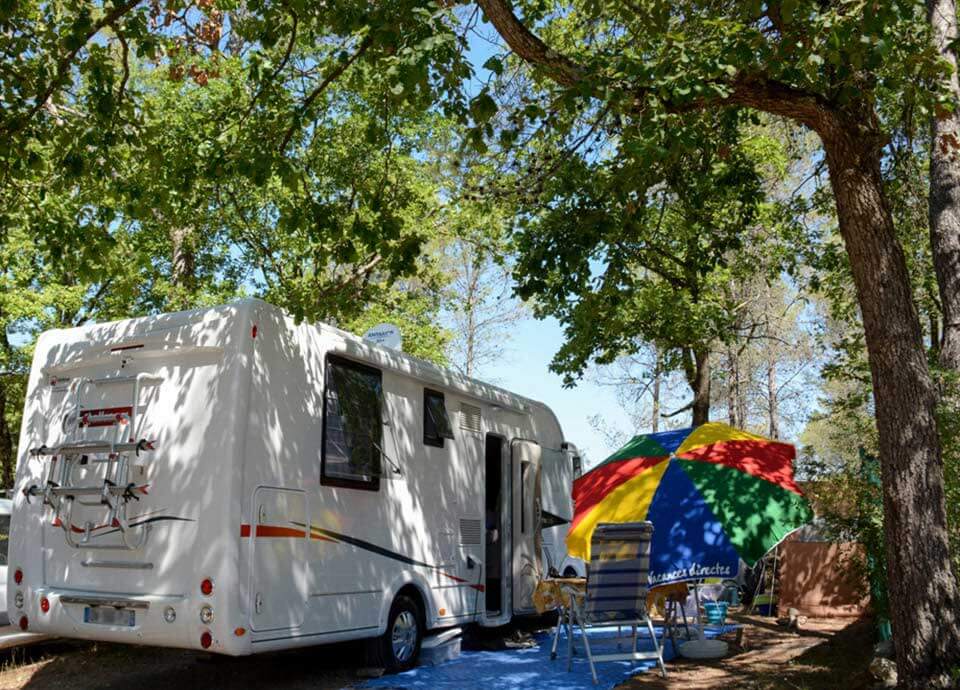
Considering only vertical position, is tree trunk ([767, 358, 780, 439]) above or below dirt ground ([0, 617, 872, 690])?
above

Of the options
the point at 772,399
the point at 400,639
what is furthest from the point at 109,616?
the point at 772,399

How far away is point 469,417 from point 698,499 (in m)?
2.58

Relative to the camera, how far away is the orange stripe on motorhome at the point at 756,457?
25.3 feet

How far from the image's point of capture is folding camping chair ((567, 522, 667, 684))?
7.62 meters

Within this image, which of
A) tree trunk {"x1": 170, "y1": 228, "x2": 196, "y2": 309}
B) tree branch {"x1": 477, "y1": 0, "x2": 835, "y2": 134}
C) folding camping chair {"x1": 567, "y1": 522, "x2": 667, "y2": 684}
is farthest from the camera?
tree trunk {"x1": 170, "y1": 228, "x2": 196, "y2": 309}

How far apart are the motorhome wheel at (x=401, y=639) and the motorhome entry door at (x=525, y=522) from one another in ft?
5.72

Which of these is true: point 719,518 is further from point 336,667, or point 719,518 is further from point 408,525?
point 336,667

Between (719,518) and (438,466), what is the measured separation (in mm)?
2636

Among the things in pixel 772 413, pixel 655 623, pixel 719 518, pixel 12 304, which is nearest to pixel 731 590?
pixel 655 623

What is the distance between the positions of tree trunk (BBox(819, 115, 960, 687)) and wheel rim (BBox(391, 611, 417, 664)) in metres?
4.02

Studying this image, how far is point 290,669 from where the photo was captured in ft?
26.6

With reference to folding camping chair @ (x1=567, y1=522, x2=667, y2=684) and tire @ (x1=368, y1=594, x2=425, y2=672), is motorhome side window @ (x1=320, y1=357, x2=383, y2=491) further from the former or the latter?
folding camping chair @ (x1=567, y1=522, x2=667, y2=684)

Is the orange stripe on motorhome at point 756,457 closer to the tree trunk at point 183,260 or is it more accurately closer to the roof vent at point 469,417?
the roof vent at point 469,417

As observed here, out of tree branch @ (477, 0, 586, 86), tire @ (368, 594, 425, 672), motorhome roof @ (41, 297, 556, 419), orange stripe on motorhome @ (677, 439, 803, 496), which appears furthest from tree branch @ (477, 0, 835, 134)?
tire @ (368, 594, 425, 672)
